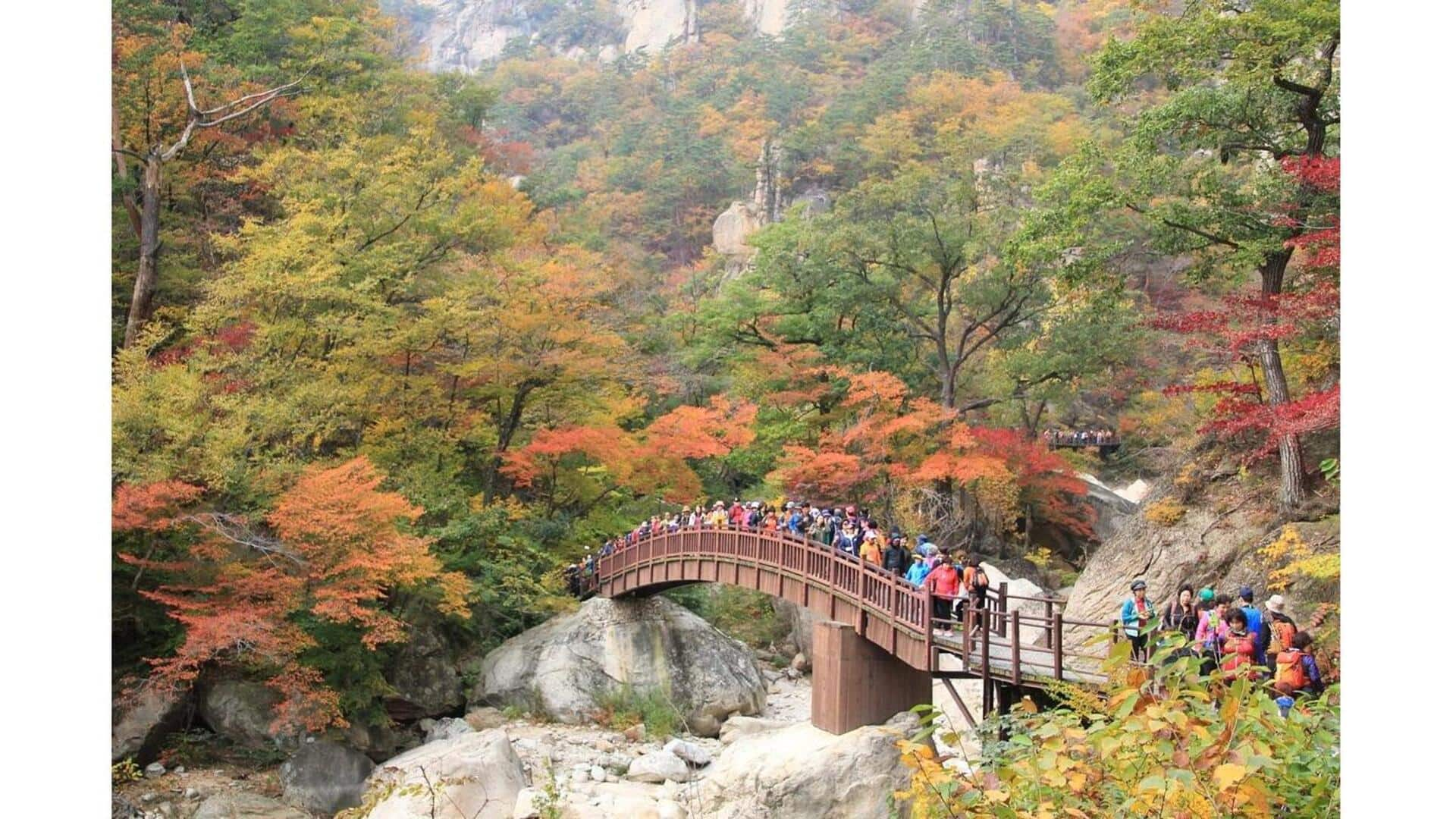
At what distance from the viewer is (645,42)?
7069 centimetres

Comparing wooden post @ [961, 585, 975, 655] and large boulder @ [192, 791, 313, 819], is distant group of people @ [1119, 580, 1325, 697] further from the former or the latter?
large boulder @ [192, 791, 313, 819]

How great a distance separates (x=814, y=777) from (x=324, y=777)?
7543 millimetres

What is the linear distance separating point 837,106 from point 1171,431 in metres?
26.1

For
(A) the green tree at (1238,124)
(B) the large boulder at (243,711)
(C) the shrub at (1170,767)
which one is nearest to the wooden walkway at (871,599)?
(C) the shrub at (1170,767)

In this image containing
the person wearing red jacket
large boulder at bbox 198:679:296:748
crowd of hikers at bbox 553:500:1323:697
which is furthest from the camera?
large boulder at bbox 198:679:296:748

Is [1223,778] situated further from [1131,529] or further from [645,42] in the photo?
[645,42]

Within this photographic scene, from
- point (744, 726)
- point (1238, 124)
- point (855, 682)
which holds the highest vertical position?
point (1238, 124)

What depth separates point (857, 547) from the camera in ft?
53.0

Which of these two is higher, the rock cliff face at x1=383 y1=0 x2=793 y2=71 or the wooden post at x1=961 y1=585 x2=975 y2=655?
the rock cliff face at x1=383 y1=0 x2=793 y2=71

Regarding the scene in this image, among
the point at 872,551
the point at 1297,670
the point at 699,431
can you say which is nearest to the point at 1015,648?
the point at 872,551

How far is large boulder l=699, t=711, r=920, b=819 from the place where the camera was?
12.9 meters

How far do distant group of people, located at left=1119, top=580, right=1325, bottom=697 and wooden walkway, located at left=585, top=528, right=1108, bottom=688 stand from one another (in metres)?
0.77

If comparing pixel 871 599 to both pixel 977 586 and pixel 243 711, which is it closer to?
pixel 977 586

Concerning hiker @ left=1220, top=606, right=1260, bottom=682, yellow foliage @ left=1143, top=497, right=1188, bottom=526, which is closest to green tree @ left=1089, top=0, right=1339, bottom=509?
yellow foliage @ left=1143, top=497, right=1188, bottom=526
